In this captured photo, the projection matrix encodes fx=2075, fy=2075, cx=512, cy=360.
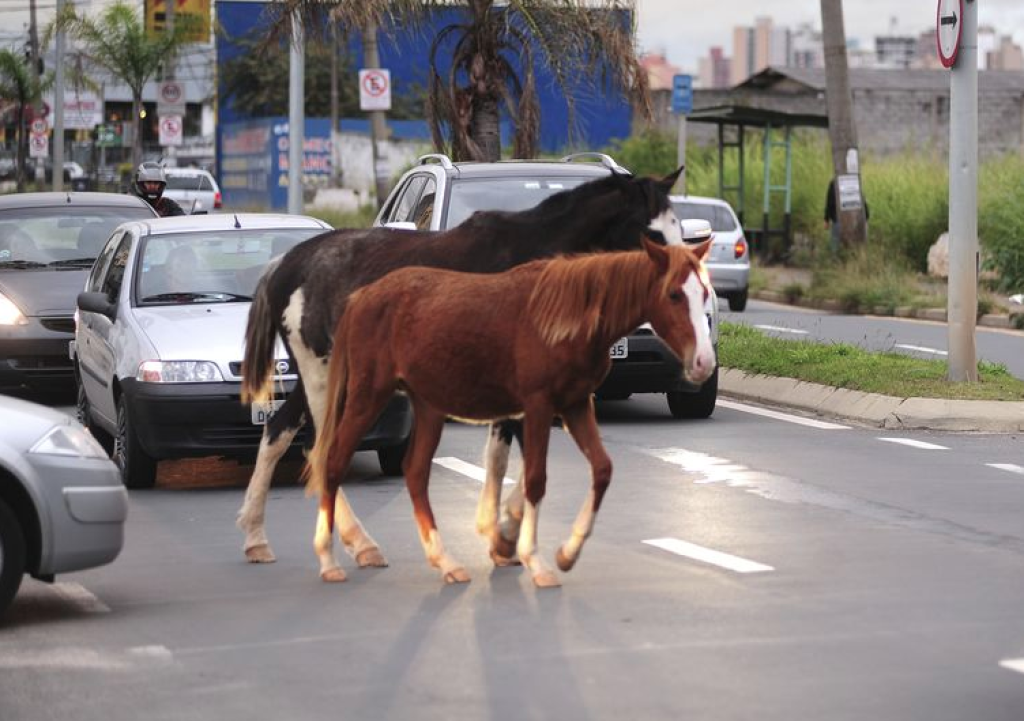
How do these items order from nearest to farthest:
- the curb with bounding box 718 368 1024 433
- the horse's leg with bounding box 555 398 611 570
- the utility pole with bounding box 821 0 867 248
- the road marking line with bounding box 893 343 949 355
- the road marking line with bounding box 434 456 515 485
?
1. the horse's leg with bounding box 555 398 611 570
2. the road marking line with bounding box 434 456 515 485
3. the curb with bounding box 718 368 1024 433
4. the road marking line with bounding box 893 343 949 355
5. the utility pole with bounding box 821 0 867 248

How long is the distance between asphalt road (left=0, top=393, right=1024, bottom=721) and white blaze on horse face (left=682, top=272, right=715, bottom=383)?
95 cm

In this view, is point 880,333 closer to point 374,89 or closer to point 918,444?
point 918,444

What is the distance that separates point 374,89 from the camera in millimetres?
39750

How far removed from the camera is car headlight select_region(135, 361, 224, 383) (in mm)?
12227

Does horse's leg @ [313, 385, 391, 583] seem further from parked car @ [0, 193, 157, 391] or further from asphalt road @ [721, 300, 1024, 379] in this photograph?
asphalt road @ [721, 300, 1024, 379]

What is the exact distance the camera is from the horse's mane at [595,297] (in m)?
8.62

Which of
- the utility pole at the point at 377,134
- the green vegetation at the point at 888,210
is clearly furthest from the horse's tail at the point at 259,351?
the utility pole at the point at 377,134

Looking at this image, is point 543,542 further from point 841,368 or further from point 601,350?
point 841,368

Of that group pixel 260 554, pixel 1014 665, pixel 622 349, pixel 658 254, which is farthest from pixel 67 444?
pixel 622 349

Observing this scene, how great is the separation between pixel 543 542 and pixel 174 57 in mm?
42821

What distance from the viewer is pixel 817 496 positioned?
38.6ft

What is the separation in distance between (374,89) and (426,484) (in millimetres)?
31224

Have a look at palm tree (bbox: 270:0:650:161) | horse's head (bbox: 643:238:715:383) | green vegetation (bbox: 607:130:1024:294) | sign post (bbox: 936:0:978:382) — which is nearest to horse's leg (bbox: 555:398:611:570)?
horse's head (bbox: 643:238:715:383)

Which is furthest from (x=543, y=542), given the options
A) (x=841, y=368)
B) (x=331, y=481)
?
(x=841, y=368)
